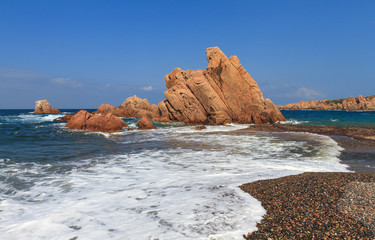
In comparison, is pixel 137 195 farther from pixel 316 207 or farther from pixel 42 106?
pixel 42 106

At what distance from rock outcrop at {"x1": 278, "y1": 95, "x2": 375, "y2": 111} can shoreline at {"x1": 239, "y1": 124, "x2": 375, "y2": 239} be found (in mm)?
179647

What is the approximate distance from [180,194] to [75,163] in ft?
26.3

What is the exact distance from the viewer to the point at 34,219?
5965 millimetres

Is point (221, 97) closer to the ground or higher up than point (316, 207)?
higher up

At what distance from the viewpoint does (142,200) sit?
725 centimetres

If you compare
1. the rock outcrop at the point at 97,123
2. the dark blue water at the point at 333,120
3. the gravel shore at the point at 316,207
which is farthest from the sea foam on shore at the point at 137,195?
the dark blue water at the point at 333,120

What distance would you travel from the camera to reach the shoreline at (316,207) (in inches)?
188

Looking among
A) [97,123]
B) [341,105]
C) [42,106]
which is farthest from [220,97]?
[341,105]

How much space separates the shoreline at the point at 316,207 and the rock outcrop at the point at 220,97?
34193mm

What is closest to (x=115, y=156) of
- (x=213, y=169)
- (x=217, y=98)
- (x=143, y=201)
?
(x=213, y=169)

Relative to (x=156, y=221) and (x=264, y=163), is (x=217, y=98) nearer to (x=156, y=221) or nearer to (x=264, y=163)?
(x=264, y=163)

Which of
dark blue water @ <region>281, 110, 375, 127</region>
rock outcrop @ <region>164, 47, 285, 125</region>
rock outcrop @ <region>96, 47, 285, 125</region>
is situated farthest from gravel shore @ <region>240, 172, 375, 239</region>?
dark blue water @ <region>281, 110, 375, 127</region>

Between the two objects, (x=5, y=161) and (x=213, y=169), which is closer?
(x=213, y=169)

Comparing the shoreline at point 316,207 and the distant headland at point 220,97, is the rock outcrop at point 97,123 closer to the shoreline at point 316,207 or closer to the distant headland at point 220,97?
the distant headland at point 220,97
